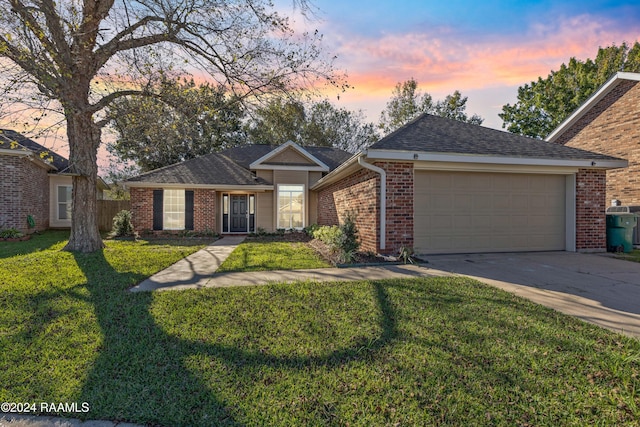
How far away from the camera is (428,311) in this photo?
3.87 m

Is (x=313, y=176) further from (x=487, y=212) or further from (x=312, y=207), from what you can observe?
(x=487, y=212)

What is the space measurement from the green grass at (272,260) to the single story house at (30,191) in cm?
757

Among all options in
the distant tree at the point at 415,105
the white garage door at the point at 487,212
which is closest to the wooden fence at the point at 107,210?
the white garage door at the point at 487,212

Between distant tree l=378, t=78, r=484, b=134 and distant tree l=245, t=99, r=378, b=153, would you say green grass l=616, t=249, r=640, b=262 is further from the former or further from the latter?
distant tree l=378, t=78, r=484, b=134

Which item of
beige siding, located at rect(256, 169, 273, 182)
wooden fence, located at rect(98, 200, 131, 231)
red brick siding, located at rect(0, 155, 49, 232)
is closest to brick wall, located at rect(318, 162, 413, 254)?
beige siding, located at rect(256, 169, 273, 182)

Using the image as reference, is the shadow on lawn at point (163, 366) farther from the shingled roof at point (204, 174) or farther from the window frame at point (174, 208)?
the shingled roof at point (204, 174)

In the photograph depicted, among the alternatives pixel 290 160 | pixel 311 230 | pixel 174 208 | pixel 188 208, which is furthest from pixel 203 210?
pixel 311 230

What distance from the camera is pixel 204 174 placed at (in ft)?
47.6

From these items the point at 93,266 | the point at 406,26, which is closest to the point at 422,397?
the point at 93,266

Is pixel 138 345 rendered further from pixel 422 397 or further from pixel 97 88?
pixel 97 88

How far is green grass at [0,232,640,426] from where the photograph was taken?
83.8 inches

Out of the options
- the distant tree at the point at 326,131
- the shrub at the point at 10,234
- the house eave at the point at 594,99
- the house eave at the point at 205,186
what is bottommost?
the shrub at the point at 10,234

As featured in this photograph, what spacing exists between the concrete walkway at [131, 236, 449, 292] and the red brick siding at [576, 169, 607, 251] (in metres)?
5.35

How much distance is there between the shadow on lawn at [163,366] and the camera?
212 centimetres
